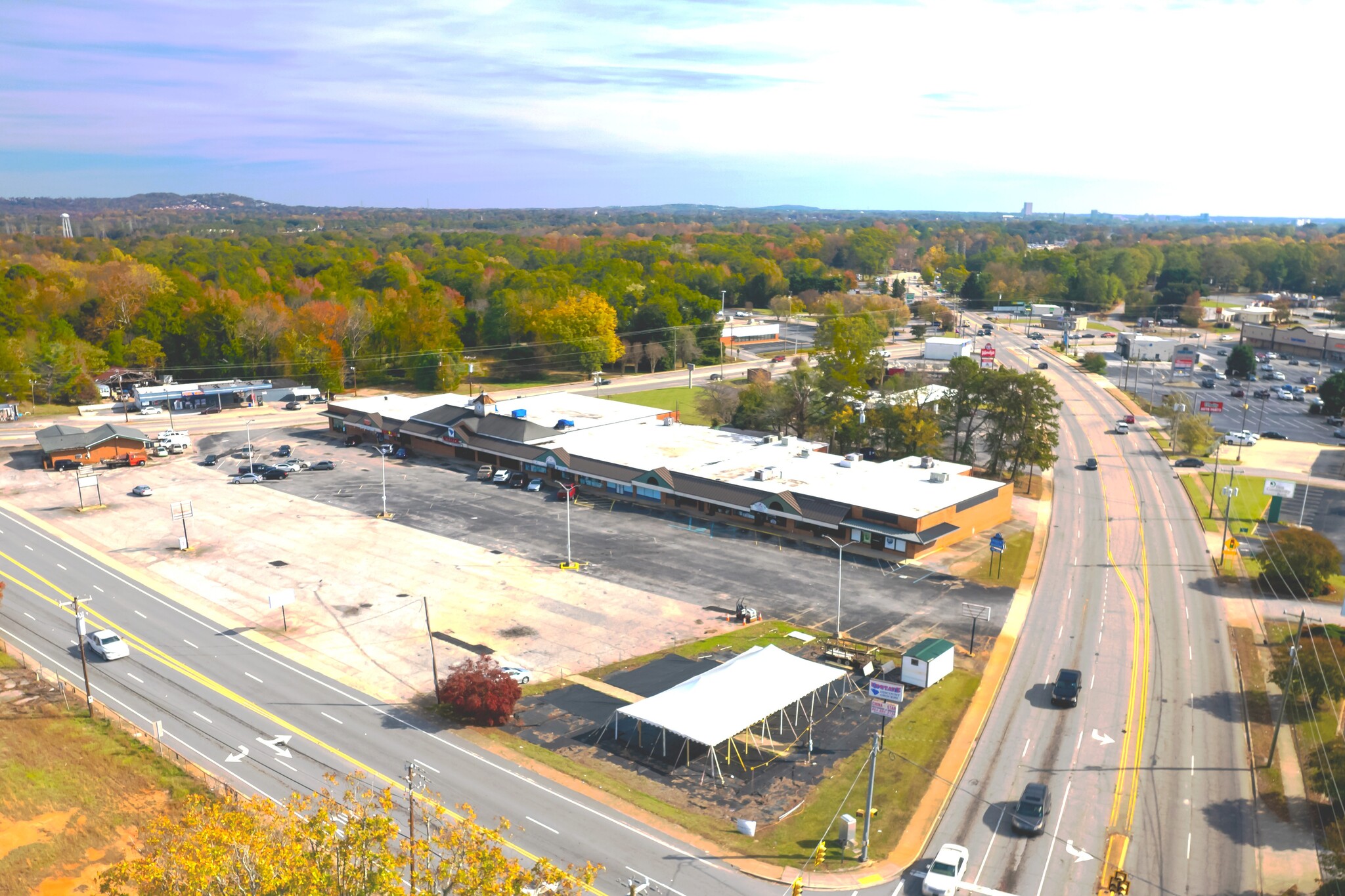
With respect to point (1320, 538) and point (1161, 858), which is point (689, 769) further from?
point (1320, 538)

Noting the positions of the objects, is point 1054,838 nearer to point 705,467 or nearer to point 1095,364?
point 705,467

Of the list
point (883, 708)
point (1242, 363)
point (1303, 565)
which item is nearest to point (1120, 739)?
point (883, 708)

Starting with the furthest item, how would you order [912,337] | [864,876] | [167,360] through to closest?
1. [912,337]
2. [167,360]
3. [864,876]

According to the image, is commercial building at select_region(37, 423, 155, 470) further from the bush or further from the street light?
the street light

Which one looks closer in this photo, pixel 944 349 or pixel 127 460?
pixel 127 460

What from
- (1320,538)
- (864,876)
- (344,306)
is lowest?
(864,876)

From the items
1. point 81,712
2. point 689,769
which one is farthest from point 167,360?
point 689,769
